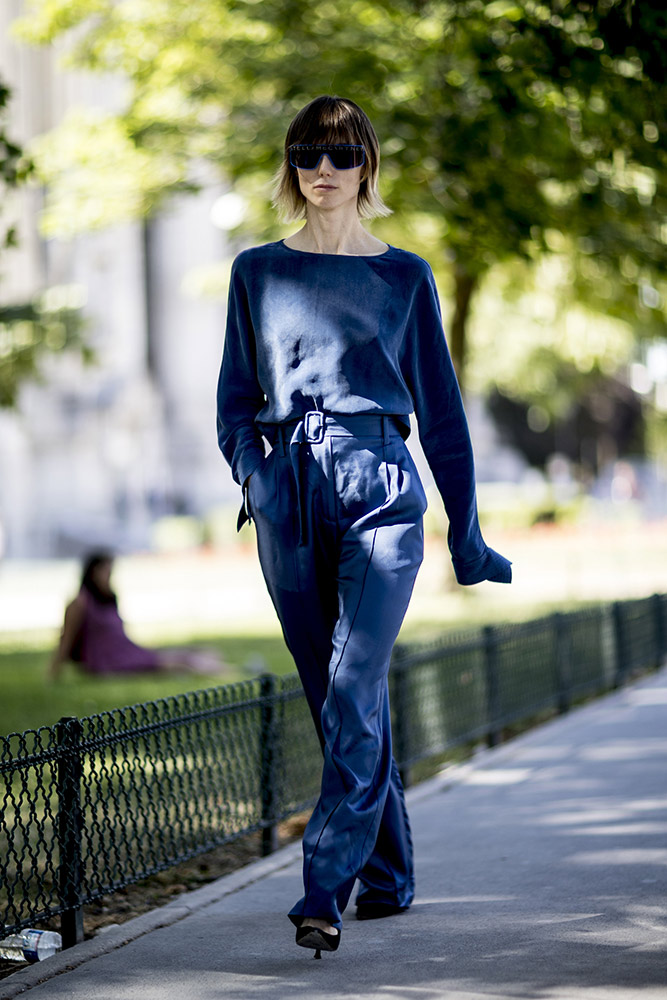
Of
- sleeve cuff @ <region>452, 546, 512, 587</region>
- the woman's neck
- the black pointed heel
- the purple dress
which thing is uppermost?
the woman's neck

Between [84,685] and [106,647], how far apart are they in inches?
18.6

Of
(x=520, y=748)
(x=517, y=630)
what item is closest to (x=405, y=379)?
(x=520, y=748)

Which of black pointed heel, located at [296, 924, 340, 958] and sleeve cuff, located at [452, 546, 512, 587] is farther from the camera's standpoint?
sleeve cuff, located at [452, 546, 512, 587]

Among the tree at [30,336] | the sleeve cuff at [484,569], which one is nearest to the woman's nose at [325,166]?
the sleeve cuff at [484,569]

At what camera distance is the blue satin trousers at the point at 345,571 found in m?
3.79

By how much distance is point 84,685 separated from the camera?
12.2 m

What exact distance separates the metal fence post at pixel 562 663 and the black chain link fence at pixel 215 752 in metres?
0.01

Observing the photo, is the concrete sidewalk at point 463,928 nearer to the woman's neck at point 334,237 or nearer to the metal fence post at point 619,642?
the woman's neck at point 334,237

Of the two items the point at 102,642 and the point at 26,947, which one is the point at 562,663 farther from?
the point at 26,947

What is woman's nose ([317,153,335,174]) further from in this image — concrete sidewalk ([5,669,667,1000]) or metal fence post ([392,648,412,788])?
metal fence post ([392,648,412,788])

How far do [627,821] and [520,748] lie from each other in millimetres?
2396

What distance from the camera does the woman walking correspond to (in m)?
3.82

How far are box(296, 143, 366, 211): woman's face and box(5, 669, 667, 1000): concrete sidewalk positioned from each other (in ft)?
6.46

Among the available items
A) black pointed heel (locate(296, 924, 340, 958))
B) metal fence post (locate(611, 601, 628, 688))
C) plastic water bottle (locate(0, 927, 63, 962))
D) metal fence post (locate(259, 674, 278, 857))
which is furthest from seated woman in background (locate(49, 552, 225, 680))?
black pointed heel (locate(296, 924, 340, 958))
